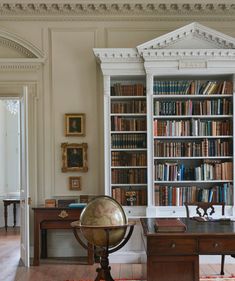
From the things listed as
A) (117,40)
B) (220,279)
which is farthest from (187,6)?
(220,279)

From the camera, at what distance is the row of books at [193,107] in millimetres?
6406

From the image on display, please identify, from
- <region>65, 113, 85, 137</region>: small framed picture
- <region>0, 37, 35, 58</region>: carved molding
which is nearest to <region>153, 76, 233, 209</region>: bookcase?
<region>65, 113, 85, 137</region>: small framed picture

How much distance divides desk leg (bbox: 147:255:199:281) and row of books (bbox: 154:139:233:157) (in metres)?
2.45

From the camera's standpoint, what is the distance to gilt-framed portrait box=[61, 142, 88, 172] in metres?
6.67

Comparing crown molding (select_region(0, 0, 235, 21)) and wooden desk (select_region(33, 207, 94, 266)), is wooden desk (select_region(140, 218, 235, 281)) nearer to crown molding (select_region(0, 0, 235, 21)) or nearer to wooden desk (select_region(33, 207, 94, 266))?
wooden desk (select_region(33, 207, 94, 266))

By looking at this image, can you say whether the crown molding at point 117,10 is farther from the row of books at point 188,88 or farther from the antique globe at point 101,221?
the antique globe at point 101,221

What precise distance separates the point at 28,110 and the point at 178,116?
2.18 meters

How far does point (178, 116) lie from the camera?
20.9 feet

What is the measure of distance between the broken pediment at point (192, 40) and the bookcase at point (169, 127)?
0.01 meters

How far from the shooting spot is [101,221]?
3404 mm

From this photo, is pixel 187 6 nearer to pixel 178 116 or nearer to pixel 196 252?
pixel 178 116

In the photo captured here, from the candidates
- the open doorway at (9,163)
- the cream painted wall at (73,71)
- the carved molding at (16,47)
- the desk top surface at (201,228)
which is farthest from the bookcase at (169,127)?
the open doorway at (9,163)

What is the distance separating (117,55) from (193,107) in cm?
129

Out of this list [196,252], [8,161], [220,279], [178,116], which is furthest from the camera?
[8,161]
